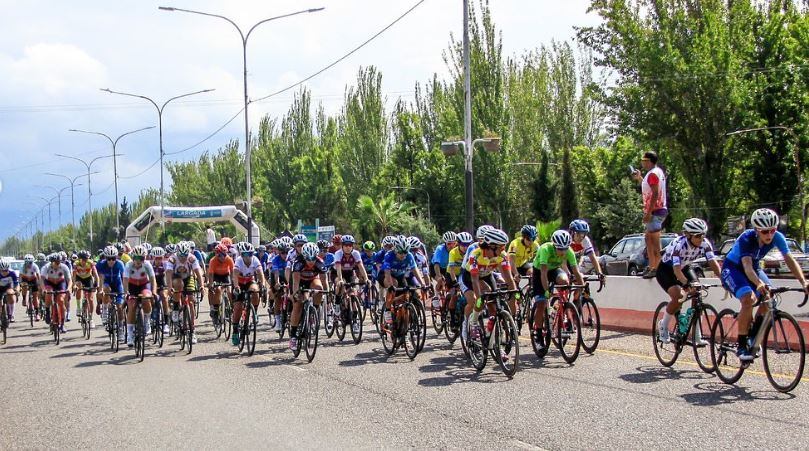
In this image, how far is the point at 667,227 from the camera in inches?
2206

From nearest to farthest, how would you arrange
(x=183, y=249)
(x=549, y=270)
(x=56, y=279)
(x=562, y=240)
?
1. (x=562, y=240)
2. (x=549, y=270)
3. (x=183, y=249)
4. (x=56, y=279)

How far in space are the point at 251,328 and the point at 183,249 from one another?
337cm

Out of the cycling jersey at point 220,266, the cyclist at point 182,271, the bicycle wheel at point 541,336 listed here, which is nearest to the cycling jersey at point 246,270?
the cyclist at point 182,271

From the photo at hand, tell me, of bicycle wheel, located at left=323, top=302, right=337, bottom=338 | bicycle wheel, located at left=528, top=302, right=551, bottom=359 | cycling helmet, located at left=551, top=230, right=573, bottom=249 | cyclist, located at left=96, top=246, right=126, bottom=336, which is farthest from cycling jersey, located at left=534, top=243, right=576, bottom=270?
cyclist, located at left=96, top=246, right=126, bottom=336

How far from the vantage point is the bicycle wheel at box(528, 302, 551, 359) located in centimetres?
1234

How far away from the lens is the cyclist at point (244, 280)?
50.1ft

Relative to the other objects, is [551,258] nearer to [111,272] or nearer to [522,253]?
[522,253]

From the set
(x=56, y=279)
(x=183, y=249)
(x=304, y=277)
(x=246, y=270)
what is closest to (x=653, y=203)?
(x=304, y=277)

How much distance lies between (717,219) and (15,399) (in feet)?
120

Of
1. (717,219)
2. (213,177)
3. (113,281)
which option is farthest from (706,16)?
(213,177)

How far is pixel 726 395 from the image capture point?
9.34 metres

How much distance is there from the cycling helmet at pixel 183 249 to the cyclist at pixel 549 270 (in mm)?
7770

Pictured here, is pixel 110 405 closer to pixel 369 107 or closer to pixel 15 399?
pixel 15 399

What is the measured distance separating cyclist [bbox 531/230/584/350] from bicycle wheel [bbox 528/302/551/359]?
0.03 m
